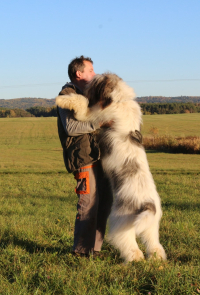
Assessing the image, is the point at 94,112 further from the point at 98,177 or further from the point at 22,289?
the point at 22,289

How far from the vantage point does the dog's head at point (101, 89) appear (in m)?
3.77

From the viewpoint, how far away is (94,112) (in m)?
3.79

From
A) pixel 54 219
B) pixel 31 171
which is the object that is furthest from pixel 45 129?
pixel 54 219

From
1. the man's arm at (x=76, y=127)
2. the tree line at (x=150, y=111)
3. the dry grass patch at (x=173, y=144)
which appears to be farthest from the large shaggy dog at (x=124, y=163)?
the tree line at (x=150, y=111)

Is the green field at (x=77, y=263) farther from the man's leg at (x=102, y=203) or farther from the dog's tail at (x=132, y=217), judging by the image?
the dog's tail at (x=132, y=217)

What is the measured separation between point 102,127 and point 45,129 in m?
55.8

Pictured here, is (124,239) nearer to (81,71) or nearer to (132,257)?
(132,257)

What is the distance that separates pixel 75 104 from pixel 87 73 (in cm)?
61

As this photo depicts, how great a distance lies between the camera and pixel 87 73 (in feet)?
13.3

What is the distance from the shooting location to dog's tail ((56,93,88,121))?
3.62 meters

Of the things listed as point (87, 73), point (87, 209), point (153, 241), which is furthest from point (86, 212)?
point (87, 73)

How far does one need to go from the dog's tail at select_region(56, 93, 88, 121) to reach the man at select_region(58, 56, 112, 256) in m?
0.09

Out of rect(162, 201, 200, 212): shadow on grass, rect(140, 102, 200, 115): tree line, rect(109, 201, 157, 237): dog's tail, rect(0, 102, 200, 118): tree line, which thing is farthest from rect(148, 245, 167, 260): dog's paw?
rect(0, 102, 200, 118): tree line

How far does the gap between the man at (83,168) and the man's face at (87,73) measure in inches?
1.9
